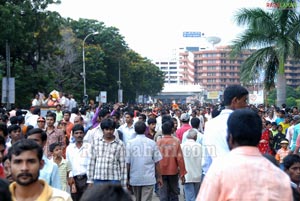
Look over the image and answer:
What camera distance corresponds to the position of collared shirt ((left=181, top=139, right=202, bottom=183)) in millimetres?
10289

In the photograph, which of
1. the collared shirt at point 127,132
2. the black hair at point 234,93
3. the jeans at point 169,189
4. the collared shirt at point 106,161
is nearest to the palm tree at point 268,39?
the collared shirt at point 127,132

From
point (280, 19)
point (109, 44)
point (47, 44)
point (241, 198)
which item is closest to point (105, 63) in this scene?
point (109, 44)

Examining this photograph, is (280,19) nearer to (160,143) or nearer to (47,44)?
(47,44)

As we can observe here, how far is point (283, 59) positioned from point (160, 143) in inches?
598

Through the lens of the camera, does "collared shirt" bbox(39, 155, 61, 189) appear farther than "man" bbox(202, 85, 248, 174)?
Yes

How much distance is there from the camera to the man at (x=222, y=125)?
204 inches

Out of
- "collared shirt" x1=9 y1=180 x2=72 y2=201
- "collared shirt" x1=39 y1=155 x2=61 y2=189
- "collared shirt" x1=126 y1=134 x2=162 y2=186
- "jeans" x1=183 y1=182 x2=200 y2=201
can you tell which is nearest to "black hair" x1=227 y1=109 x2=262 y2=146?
"collared shirt" x1=9 y1=180 x2=72 y2=201

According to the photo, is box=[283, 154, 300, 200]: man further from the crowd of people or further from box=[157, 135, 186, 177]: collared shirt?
box=[157, 135, 186, 177]: collared shirt

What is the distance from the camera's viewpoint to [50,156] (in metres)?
9.10

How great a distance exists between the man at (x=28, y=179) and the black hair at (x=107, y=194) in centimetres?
141

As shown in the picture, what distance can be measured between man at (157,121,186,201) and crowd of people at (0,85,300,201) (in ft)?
0.05

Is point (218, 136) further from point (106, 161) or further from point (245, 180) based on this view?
point (106, 161)

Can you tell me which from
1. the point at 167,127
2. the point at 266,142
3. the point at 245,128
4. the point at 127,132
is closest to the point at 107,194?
the point at 245,128

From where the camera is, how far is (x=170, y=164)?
1013 centimetres
